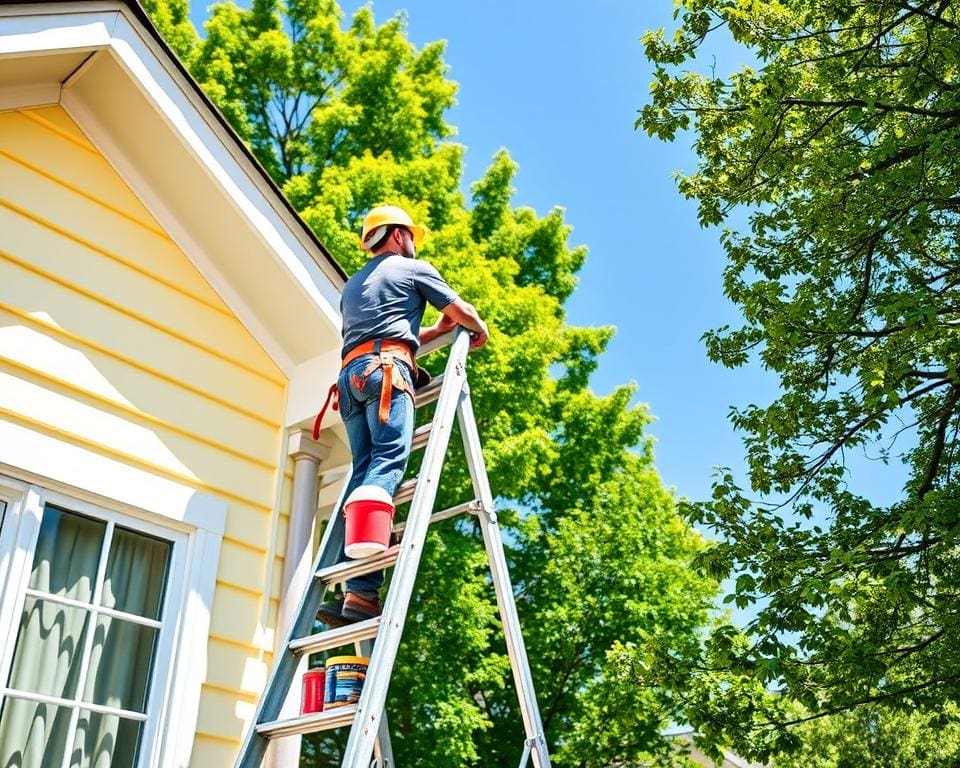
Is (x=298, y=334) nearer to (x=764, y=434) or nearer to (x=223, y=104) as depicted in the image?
(x=764, y=434)

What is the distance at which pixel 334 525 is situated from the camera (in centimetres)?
439

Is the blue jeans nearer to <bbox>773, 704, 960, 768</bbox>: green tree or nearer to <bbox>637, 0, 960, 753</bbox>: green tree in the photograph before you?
<bbox>637, 0, 960, 753</bbox>: green tree

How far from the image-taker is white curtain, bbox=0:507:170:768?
4.43 m

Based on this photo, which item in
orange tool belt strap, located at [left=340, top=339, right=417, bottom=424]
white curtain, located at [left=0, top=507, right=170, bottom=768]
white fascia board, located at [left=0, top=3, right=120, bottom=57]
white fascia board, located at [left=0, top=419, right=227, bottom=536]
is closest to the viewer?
orange tool belt strap, located at [left=340, top=339, right=417, bottom=424]

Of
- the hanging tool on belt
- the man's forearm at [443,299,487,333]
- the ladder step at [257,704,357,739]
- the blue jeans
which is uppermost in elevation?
the man's forearm at [443,299,487,333]

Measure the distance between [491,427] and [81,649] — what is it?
452 inches

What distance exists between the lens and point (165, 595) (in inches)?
200

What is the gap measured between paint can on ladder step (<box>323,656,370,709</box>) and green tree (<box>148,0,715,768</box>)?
9468mm

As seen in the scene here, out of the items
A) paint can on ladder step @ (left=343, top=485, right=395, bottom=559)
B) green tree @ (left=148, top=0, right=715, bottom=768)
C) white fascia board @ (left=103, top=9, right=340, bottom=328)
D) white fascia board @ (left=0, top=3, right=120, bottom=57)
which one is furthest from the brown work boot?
green tree @ (left=148, top=0, right=715, bottom=768)

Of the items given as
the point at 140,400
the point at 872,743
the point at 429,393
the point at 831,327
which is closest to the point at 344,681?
the point at 429,393

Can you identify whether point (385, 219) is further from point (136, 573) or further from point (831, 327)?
point (831, 327)

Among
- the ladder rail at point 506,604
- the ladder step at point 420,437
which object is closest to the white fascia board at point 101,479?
the ladder step at point 420,437

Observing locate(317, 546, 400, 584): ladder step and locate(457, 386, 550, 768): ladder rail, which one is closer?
locate(457, 386, 550, 768): ladder rail

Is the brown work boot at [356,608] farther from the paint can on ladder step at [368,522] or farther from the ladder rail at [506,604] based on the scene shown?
the ladder rail at [506,604]
